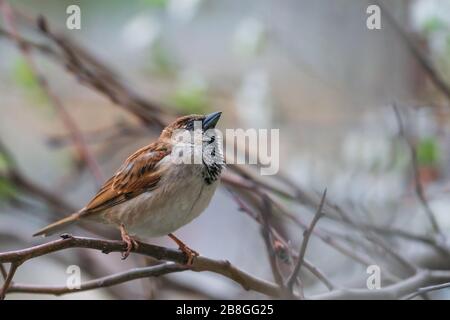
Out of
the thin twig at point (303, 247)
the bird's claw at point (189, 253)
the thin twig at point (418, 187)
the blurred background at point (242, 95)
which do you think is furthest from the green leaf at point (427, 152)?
the bird's claw at point (189, 253)

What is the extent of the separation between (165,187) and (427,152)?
58cm

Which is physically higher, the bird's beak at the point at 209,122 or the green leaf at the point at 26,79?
the green leaf at the point at 26,79

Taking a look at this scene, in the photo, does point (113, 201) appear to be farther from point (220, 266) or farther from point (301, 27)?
point (301, 27)

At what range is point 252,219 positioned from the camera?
2.75 ft

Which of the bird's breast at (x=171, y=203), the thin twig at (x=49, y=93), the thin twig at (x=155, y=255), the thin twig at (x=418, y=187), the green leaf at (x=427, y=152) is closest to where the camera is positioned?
the thin twig at (x=155, y=255)

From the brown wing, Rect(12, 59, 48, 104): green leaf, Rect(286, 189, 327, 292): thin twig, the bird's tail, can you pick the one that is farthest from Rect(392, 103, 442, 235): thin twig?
Rect(12, 59, 48, 104): green leaf

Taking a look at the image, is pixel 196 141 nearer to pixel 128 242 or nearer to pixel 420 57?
pixel 128 242

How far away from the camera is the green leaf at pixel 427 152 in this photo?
1.12 metres

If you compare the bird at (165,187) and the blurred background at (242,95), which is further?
the blurred background at (242,95)

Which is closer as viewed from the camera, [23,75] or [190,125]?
[190,125]

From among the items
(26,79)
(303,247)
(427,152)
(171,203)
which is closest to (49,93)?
(26,79)

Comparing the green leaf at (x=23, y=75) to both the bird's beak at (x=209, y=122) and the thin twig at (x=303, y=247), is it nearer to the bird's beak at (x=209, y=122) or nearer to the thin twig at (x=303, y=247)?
the bird's beak at (x=209, y=122)

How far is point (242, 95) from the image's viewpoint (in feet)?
3.41

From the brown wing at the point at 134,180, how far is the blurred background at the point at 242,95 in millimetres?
180
